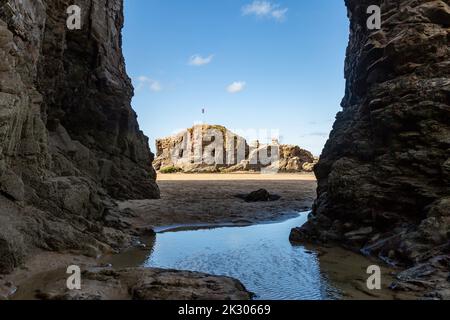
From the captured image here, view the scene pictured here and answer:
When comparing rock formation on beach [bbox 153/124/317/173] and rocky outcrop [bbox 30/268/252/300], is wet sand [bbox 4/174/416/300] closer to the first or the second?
rocky outcrop [bbox 30/268/252/300]

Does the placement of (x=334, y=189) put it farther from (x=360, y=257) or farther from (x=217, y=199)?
(x=217, y=199)

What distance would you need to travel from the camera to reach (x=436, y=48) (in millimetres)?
14398

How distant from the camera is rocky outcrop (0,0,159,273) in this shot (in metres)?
11.0

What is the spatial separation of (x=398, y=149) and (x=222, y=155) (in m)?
64.6

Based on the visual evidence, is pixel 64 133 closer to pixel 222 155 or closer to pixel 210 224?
pixel 210 224

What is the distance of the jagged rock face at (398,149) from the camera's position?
12703 millimetres

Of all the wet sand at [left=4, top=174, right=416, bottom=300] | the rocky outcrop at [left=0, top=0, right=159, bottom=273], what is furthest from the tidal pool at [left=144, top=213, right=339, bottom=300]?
the rocky outcrop at [left=0, top=0, right=159, bottom=273]

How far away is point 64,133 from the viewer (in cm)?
2044

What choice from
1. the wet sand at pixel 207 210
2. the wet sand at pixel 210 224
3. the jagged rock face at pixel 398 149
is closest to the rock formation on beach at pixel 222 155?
the wet sand at pixel 210 224

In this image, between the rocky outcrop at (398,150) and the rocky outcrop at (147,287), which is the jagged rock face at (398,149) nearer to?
the rocky outcrop at (398,150)

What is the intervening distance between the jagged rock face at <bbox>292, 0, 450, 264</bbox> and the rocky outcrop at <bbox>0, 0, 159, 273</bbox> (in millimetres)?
8917

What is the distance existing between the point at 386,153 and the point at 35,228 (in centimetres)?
1259

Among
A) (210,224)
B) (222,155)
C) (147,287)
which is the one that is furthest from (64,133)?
(222,155)
